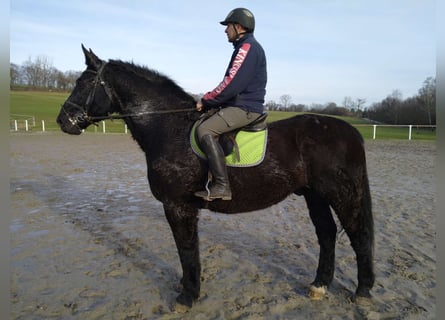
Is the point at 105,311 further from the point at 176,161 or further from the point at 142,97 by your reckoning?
the point at 142,97

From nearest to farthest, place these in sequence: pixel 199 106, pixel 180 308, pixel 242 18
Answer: pixel 242 18
pixel 180 308
pixel 199 106

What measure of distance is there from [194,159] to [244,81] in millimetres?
1079

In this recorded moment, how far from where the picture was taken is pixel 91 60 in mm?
3865

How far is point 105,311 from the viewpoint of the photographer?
12.0 ft

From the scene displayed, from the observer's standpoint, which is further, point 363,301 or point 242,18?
point 363,301

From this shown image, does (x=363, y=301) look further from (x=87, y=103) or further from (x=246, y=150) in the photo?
(x=87, y=103)

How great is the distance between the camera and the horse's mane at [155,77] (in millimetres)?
4012

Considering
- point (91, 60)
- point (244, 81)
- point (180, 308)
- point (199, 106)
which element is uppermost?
point (91, 60)

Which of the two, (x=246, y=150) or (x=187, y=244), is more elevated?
(x=246, y=150)

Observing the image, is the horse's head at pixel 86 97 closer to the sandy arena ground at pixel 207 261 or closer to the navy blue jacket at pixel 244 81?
the navy blue jacket at pixel 244 81

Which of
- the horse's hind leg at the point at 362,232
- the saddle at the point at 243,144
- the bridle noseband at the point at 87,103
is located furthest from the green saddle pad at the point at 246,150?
the bridle noseband at the point at 87,103

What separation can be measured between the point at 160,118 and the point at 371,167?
12.4 meters

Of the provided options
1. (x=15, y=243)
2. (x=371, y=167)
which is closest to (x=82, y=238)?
(x=15, y=243)

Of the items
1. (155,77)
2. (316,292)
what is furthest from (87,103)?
(316,292)
